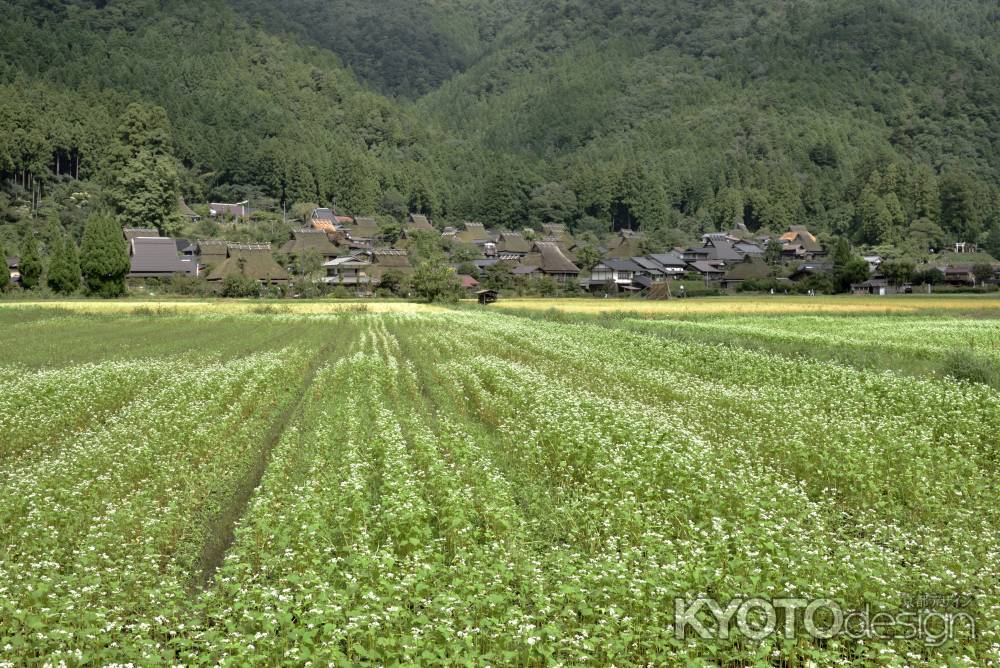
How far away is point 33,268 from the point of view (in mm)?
61281

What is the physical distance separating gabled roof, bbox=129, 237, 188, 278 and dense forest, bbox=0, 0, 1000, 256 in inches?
→ 425

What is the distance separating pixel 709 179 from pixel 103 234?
10633cm

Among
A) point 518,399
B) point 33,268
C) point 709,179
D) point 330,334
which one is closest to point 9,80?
point 33,268

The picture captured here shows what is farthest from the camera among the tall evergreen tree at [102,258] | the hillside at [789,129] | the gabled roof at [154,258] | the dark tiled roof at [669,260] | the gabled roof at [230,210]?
the hillside at [789,129]

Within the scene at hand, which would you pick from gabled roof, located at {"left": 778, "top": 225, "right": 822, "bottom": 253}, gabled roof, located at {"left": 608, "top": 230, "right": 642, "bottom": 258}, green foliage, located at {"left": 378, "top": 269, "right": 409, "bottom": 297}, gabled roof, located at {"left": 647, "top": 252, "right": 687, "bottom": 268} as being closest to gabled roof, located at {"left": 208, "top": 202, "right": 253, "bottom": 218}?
green foliage, located at {"left": 378, "top": 269, "right": 409, "bottom": 297}

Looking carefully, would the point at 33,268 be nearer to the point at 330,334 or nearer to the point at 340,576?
the point at 330,334

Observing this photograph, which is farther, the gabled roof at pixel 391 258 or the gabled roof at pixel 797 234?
the gabled roof at pixel 797 234

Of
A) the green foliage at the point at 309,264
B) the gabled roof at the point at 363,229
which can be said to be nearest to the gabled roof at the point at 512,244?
the gabled roof at the point at 363,229

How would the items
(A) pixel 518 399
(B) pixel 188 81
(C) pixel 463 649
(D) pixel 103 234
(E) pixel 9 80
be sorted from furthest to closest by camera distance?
1. (B) pixel 188 81
2. (E) pixel 9 80
3. (D) pixel 103 234
4. (A) pixel 518 399
5. (C) pixel 463 649

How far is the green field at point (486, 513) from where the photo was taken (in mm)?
5738

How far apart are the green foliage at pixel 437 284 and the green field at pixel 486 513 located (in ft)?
157

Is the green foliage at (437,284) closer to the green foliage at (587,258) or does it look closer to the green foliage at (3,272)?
the green foliage at (587,258)

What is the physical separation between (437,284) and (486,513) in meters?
60.1

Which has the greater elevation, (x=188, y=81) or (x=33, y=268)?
(x=188, y=81)
